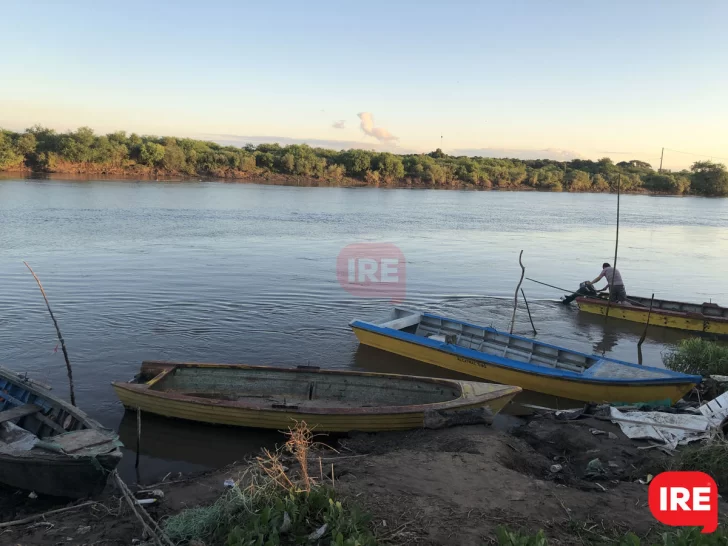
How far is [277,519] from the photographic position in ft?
15.8

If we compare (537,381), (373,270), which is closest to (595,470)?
(537,381)

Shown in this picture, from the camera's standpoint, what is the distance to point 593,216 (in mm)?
50625

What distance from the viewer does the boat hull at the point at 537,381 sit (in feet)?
30.5

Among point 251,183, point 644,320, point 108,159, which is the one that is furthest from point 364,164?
point 644,320

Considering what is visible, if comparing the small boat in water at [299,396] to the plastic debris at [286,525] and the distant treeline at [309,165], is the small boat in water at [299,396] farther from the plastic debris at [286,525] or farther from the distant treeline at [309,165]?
the distant treeline at [309,165]

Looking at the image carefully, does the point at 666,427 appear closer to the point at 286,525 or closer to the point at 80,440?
the point at 286,525

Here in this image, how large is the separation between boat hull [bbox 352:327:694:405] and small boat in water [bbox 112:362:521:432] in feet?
4.82

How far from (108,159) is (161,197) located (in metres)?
26.3

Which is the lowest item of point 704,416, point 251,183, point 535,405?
point 535,405

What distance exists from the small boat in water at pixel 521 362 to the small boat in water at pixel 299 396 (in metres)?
1.55

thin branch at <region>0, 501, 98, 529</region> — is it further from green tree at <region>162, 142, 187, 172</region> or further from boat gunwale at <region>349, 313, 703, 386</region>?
green tree at <region>162, 142, 187, 172</region>

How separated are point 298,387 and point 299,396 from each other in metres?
0.16

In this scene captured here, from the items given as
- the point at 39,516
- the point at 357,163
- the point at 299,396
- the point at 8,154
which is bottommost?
the point at 39,516

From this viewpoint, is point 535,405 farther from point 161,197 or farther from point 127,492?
point 161,197
